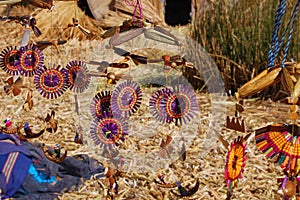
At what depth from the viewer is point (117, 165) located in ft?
3.16

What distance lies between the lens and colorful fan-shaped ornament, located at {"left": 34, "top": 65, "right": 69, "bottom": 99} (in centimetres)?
94

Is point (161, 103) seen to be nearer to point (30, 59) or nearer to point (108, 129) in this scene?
point (108, 129)

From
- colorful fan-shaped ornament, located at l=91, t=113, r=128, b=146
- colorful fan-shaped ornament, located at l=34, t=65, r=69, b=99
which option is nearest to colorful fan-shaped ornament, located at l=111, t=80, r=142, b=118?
colorful fan-shaped ornament, located at l=91, t=113, r=128, b=146

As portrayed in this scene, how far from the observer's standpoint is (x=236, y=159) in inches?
31.1

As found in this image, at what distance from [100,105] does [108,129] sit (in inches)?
2.1

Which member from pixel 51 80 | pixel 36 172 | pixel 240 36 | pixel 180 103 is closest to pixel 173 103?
pixel 180 103

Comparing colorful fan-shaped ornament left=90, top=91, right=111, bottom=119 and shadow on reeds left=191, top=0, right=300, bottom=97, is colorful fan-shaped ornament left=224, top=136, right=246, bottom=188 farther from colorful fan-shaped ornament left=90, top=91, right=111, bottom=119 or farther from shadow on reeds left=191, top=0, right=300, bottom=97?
shadow on reeds left=191, top=0, right=300, bottom=97

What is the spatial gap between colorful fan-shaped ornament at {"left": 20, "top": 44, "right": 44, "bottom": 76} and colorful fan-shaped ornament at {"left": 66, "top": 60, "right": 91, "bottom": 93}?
7 centimetres

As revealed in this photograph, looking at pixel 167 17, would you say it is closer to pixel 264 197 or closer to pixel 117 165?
pixel 264 197

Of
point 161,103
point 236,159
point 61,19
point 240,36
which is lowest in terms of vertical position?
point 236,159

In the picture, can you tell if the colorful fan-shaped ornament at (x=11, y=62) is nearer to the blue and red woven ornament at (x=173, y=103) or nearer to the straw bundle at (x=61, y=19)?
the blue and red woven ornament at (x=173, y=103)

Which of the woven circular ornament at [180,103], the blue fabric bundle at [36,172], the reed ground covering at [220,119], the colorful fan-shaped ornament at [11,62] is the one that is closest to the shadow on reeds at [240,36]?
the reed ground covering at [220,119]

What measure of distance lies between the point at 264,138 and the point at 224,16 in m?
1.72

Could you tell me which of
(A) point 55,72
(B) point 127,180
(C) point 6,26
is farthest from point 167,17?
(A) point 55,72
